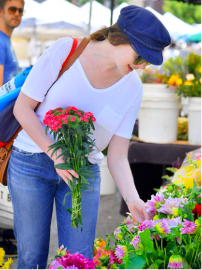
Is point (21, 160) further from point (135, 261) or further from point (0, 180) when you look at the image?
point (135, 261)

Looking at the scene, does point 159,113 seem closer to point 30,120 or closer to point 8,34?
point 8,34

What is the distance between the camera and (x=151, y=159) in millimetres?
3404

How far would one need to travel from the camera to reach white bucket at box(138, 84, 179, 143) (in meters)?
3.25

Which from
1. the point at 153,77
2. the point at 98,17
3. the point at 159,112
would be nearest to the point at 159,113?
the point at 159,112

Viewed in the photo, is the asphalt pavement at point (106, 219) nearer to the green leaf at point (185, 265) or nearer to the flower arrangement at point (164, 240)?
the flower arrangement at point (164, 240)

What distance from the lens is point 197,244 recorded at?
39.9 inches

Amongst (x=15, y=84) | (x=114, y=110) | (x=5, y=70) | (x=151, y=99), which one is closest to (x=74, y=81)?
(x=114, y=110)

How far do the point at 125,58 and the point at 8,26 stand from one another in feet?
5.68

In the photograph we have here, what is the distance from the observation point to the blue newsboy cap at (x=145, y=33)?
1.33 m

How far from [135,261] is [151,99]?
240 cm

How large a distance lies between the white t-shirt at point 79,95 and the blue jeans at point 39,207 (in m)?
0.07

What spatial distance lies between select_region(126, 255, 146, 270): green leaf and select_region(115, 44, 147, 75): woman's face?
0.68 m

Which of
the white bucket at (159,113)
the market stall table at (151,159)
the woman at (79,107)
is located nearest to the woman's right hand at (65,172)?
the woman at (79,107)

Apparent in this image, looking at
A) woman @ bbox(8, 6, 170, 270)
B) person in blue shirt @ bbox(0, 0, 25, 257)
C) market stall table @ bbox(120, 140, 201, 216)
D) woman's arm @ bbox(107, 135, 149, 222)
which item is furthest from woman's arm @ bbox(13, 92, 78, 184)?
market stall table @ bbox(120, 140, 201, 216)
